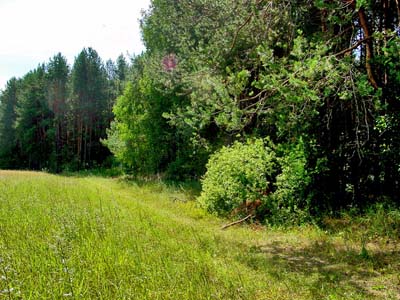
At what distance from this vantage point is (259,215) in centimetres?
945

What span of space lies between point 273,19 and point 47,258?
23.3 ft

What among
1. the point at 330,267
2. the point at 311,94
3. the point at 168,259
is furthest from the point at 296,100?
the point at 168,259

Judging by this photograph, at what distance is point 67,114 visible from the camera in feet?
137

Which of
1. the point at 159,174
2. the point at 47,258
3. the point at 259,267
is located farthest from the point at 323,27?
the point at 159,174

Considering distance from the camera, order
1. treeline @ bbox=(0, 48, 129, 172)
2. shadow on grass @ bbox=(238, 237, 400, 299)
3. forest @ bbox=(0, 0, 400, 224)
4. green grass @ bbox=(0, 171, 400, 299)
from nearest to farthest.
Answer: green grass @ bbox=(0, 171, 400, 299) < shadow on grass @ bbox=(238, 237, 400, 299) < forest @ bbox=(0, 0, 400, 224) < treeline @ bbox=(0, 48, 129, 172)

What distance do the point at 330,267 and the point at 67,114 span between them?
136ft

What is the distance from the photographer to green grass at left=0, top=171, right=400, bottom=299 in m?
3.59

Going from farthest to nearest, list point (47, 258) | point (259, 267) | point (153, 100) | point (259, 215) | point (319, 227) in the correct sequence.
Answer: point (153, 100) → point (259, 215) → point (319, 227) → point (259, 267) → point (47, 258)

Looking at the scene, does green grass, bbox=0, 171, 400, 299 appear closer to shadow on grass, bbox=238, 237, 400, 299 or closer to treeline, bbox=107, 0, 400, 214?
shadow on grass, bbox=238, 237, 400, 299

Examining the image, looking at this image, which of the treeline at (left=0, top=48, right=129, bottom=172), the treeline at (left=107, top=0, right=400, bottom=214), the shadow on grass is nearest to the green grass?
the shadow on grass

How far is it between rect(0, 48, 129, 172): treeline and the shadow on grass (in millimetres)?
36111

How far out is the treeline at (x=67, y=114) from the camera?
4081 centimetres

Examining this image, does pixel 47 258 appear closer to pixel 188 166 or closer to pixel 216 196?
pixel 216 196

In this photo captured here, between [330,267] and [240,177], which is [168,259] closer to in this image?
[330,267]
